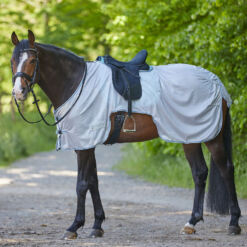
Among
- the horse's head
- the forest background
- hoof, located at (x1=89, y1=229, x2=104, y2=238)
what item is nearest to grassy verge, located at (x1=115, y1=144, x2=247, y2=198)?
the forest background

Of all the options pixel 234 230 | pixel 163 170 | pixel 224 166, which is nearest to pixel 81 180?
pixel 224 166

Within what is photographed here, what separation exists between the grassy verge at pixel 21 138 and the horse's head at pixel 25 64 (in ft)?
27.0

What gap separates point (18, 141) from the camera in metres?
14.3

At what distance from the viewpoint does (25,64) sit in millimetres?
4840

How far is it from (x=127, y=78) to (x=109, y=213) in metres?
2.38

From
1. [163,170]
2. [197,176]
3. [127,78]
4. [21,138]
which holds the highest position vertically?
[127,78]

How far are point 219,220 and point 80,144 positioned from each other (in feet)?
7.30

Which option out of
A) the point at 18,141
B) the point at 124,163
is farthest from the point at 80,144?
the point at 18,141

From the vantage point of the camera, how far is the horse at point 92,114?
4871 mm

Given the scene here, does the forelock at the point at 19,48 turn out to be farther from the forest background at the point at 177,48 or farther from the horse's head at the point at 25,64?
→ the forest background at the point at 177,48

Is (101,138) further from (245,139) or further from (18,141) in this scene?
(18,141)

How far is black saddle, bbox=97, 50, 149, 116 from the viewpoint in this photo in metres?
5.17

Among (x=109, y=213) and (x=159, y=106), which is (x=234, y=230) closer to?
(x=159, y=106)

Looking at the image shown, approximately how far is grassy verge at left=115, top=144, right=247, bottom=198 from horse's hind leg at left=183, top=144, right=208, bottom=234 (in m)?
2.38
